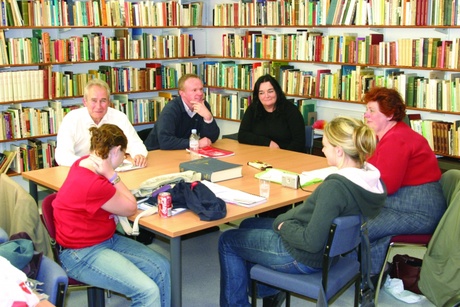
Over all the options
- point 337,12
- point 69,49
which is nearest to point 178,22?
point 69,49

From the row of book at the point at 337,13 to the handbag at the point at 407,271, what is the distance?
2288mm

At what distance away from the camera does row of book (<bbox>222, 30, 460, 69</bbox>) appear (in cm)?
513

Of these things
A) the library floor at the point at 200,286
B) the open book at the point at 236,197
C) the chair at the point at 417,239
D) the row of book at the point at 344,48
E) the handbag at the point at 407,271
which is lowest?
the library floor at the point at 200,286

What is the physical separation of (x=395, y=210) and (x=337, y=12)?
114 inches

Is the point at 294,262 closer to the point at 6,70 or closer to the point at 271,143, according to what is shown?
the point at 271,143

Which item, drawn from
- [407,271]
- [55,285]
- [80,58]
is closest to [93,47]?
[80,58]

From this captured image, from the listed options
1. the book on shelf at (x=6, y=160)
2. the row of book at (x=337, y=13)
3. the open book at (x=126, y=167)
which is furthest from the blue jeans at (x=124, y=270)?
the row of book at (x=337, y=13)

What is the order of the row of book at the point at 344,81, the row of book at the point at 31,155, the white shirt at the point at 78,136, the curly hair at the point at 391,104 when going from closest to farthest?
1. the curly hair at the point at 391,104
2. the white shirt at the point at 78,136
3. the row of book at the point at 344,81
4. the row of book at the point at 31,155

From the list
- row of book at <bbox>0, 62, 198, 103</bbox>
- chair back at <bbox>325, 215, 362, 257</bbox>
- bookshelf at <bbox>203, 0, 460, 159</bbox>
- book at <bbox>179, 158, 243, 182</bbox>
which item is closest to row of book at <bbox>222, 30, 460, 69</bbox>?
bookshelf at <bbox>203, 0, 460, 159</bbox>

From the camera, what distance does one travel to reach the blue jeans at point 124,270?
8.60 feet

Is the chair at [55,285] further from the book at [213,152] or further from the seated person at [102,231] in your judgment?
the book at [213,152]

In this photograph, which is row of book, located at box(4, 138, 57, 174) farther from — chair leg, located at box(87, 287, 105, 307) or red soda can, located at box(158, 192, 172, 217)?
red soda can, located at box(158, 192, 172, 217)

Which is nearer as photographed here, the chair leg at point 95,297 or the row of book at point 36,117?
the chair leg at point 95,297

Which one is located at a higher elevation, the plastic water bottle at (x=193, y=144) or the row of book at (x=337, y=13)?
the row of book at (x=337, y=13)
